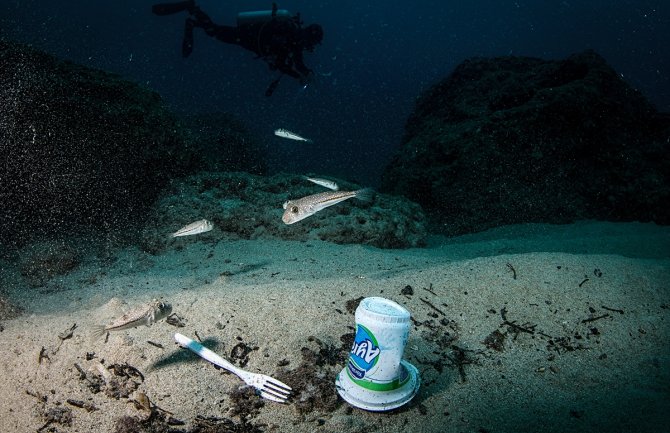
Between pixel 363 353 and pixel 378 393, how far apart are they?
0.85 ft

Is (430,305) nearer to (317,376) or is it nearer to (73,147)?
(317,376)

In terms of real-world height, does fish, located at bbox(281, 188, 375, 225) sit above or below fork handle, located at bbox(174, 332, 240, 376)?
above

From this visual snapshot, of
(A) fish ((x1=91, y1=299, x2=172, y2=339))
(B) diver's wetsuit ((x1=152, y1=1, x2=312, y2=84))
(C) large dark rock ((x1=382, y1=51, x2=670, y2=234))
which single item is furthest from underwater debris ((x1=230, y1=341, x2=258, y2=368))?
(B) diver's wetsuit ((x1=152, y1=1, x2=312, y2=84))

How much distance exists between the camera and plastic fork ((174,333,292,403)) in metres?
2.15

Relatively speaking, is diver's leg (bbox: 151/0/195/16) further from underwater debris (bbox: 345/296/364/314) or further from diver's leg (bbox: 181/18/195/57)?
underwater debris (bbox: 345/296/364/314)

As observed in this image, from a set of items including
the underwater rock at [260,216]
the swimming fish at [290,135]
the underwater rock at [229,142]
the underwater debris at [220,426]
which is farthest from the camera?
the underwater rock at [229,142]

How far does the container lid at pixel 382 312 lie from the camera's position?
6.53 ft

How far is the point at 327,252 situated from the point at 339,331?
2.41 metres

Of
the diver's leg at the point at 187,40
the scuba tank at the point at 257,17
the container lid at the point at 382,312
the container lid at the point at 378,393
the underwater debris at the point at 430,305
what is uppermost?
the scuba tank at the point at 257,17

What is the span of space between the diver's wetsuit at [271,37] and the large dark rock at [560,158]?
616 cm

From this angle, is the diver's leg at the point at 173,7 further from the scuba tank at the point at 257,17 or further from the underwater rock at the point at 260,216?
the underwater rock at the point at 260,216

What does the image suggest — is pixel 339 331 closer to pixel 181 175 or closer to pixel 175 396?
A: pixel 175 396

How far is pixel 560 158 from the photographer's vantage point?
7.79m

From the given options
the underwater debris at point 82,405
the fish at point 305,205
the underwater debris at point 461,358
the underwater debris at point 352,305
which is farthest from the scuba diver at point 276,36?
the underwater debris at point 82,405
